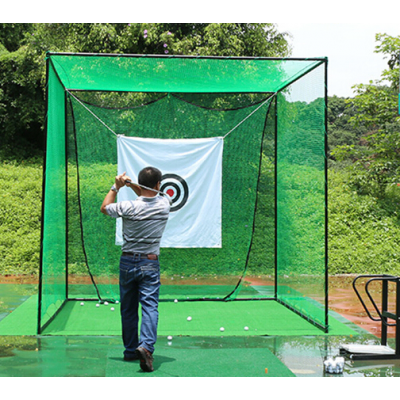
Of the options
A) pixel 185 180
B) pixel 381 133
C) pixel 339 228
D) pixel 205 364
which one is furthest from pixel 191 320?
pixel 381 133

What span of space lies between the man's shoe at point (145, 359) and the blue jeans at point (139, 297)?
0.16ft

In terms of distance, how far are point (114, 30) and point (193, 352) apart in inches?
267

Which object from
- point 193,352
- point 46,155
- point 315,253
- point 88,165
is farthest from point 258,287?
point 46,155

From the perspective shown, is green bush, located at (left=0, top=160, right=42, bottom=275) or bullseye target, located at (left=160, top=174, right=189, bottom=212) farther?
green bush, located at (left=0, top=160, right=42, bottom=275)

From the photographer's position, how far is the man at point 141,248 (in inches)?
122

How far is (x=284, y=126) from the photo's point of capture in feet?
17.0

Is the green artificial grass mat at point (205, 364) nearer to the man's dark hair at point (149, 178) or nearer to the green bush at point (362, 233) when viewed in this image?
the man's dark hair at point (149, 178)

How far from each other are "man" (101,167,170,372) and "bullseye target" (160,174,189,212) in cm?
212

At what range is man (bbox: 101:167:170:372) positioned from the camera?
3104 mm

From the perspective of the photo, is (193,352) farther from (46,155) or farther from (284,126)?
(284,126)

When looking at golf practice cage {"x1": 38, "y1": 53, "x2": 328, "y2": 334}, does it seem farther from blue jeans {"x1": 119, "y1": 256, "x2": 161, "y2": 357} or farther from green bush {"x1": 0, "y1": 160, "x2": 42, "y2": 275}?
green bush {"x1": 0, "y1": 160, "x2": 42, "y2": 275}

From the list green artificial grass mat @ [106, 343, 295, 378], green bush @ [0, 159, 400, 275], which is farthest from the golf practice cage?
green bush @ [0, 159, 400, 275]

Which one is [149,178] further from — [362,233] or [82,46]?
[82,46]

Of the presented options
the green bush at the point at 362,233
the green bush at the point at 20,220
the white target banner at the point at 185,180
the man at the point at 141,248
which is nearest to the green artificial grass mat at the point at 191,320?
the white target banner at the point at 185,180
